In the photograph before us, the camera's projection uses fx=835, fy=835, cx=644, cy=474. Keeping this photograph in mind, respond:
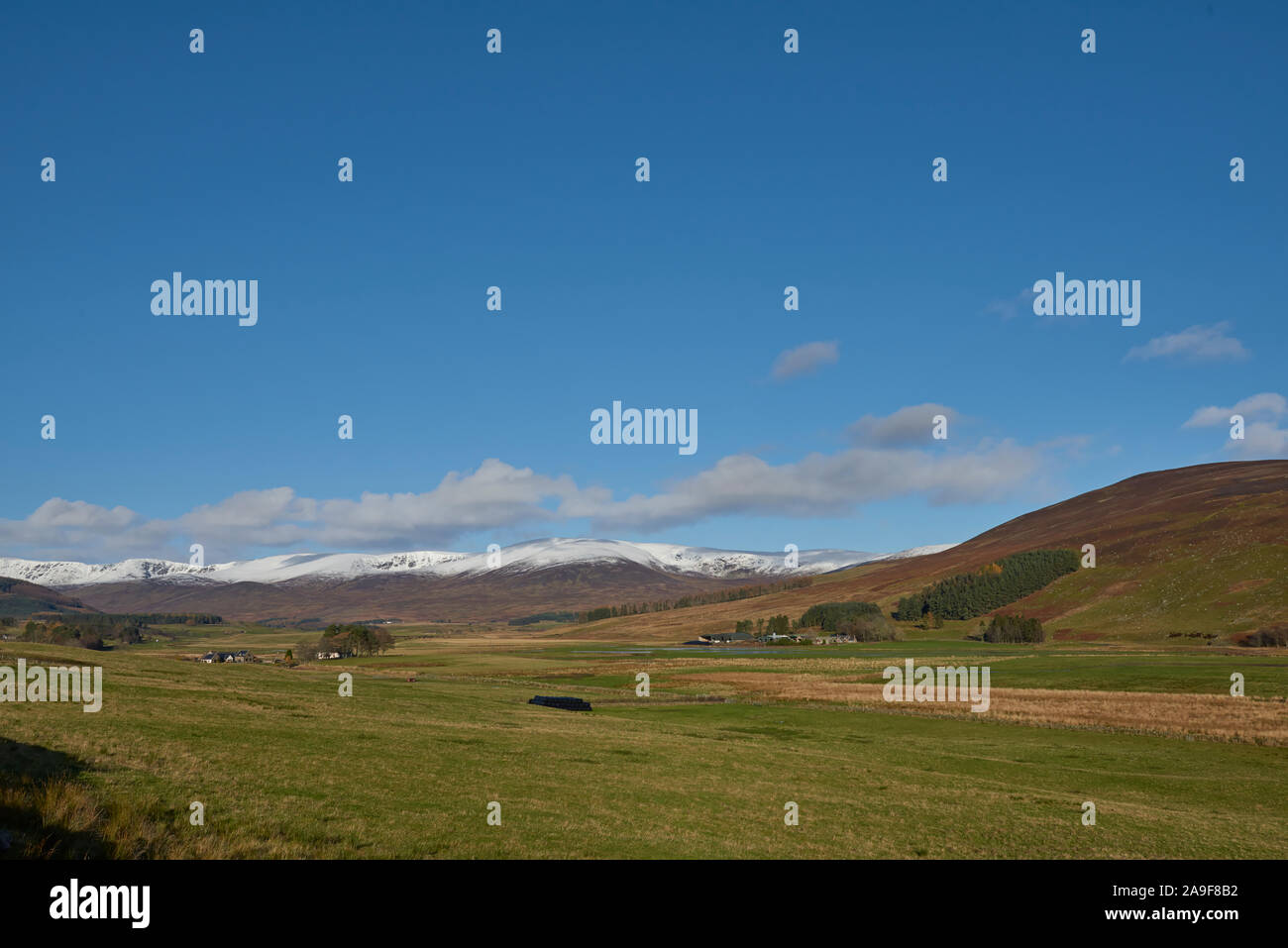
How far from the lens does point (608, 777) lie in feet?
109

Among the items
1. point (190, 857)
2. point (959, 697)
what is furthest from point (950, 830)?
point (959, 697)

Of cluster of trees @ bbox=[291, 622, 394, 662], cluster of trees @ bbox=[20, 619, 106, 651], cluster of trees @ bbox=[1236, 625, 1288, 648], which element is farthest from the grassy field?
cluster of trees @ bbox=[20, 619, 106, 651]

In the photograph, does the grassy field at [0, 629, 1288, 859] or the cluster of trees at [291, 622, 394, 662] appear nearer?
the grassy field at [0, 629, 1288, 859]

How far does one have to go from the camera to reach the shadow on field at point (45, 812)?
48.0 ft

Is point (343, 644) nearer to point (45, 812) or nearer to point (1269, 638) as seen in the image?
point (45, 812)

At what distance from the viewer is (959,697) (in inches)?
3440

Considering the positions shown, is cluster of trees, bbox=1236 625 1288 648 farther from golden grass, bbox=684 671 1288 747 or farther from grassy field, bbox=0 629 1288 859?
grassy field, bbox=0 629 1288 859

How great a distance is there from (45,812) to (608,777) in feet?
67.1

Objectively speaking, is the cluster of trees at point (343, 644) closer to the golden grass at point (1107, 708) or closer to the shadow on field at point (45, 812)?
the golden grass at point (1107, 708)

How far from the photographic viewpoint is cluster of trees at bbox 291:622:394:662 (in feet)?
570

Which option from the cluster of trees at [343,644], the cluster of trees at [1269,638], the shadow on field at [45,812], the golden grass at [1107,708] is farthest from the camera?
the cluster of trees at [343,644]

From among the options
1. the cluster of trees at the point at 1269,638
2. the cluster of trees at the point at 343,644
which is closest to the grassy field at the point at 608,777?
the cluster of trees at the point at 343,644

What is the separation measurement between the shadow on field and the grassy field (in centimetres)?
7

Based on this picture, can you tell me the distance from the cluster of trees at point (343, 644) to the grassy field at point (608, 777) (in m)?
106
